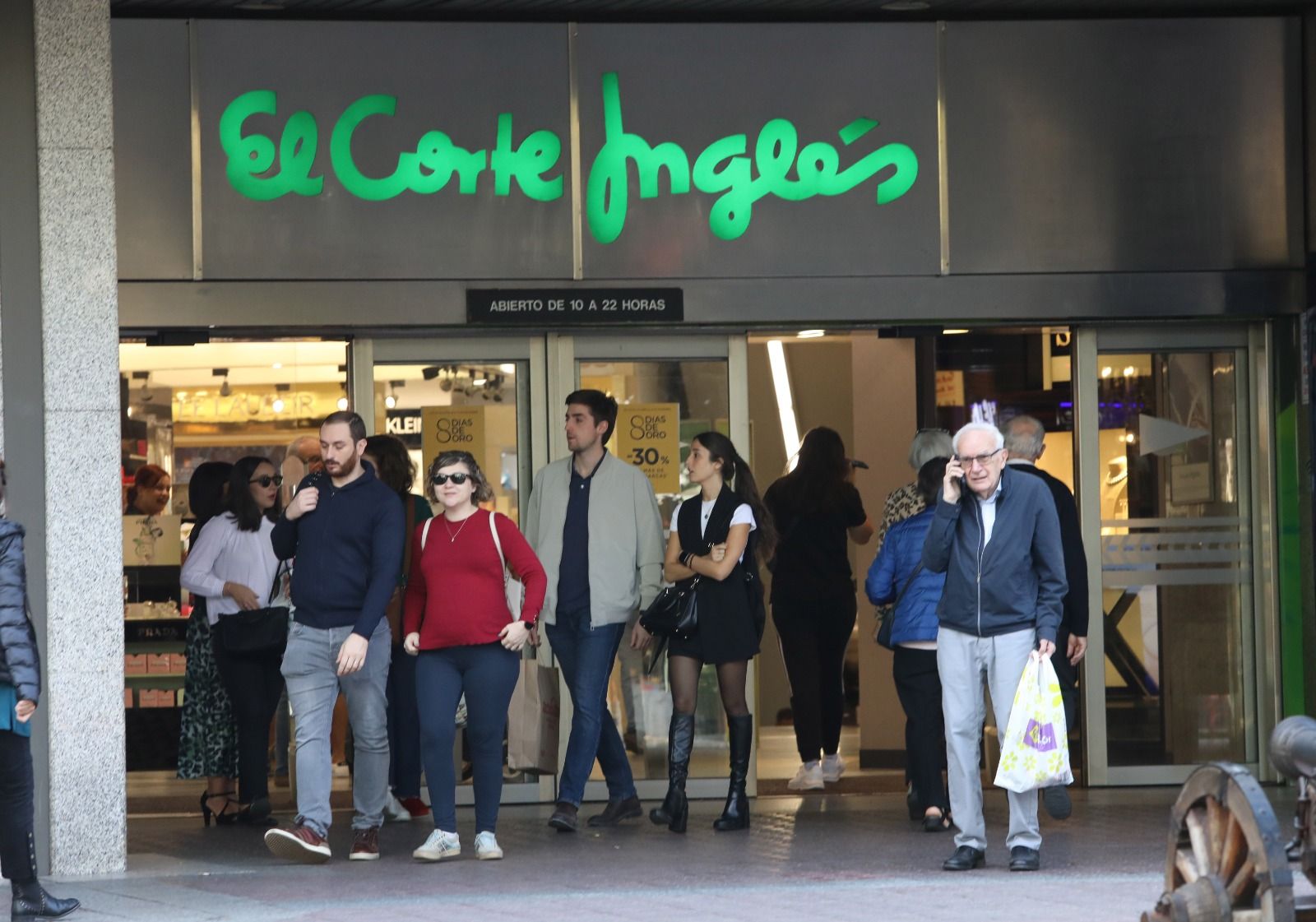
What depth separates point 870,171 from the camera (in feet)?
36.8

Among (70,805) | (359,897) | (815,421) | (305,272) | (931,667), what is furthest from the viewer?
(815,421)

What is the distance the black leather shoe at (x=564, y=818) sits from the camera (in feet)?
31.5

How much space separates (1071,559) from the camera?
9.55 metres

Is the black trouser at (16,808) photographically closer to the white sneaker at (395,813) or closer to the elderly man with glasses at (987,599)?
the white sneaker at (395,813)

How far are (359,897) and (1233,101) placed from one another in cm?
664

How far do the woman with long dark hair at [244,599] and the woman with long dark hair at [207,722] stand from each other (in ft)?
0.41

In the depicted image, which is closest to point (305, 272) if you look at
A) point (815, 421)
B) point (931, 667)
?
point (931, 667)

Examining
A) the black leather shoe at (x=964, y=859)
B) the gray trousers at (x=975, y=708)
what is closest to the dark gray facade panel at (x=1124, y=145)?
the gray trousers at (x=975, y=708)

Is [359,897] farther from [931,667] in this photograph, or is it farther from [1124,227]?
[1124,227]

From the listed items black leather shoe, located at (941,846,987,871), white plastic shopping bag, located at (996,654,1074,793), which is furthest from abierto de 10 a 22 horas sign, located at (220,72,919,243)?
black leather shoe, located at (941,846,987,871)

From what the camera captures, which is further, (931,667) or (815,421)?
(815,421)

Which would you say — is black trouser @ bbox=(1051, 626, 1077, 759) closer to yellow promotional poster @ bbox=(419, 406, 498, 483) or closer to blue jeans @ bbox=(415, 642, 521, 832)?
blue jeans @ bbox=(415, 642, 521, 832)

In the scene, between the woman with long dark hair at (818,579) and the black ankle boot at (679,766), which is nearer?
the black ankle boot at (679,766)

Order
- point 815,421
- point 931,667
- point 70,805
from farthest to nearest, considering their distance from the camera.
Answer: point 815,421 < point 931,667 < point 70,805
